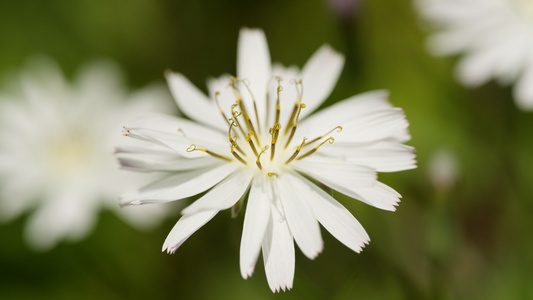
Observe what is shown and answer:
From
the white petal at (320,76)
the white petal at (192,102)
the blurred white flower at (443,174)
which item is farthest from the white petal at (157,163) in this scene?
the blurred white flower at (443,174)

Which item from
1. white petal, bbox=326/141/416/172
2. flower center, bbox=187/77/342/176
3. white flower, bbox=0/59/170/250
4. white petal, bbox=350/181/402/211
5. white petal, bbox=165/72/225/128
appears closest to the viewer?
white petal, bbox=350/181/402/211

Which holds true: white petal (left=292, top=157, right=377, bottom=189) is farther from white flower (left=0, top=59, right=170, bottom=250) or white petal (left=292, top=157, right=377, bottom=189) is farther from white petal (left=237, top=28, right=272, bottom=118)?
white flower (left=0, top=59, right=170, bottom=250)

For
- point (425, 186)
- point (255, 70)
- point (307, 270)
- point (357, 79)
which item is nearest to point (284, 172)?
point (255, 70)

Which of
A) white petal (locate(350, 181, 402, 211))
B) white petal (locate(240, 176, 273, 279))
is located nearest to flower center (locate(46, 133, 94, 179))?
white petal (locate(240, 176, 273, 279))

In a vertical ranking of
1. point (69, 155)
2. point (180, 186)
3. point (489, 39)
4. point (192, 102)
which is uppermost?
point (489, 39)

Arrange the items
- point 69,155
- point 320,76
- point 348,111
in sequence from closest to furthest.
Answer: point 348,111 < point 320,76 < point 69,155

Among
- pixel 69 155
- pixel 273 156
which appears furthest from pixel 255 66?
pixel 69 155

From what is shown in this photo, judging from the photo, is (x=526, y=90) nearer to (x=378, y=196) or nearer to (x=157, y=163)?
(x=378, y=196)

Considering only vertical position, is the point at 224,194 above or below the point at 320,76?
below
